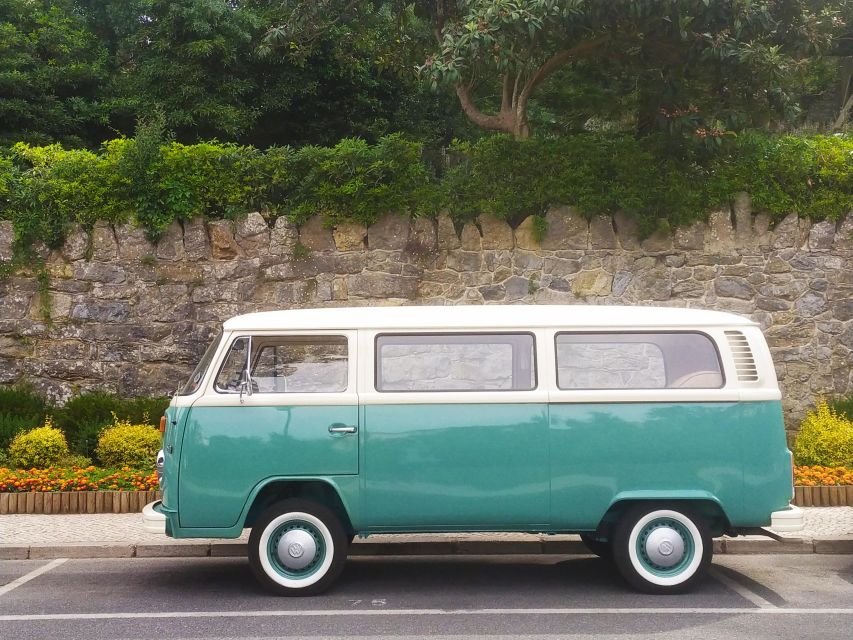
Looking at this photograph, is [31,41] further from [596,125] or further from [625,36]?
[625,36]

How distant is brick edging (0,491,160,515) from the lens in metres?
10.6

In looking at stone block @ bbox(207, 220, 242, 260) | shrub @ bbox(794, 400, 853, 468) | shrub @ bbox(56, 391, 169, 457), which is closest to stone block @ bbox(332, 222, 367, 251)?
stone block @ bbox(207, 220, 242, 260)

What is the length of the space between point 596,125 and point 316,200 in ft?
25.8

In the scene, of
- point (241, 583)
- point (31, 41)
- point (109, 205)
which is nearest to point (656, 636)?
point (241, 583)

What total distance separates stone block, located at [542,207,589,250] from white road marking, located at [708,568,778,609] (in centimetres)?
608

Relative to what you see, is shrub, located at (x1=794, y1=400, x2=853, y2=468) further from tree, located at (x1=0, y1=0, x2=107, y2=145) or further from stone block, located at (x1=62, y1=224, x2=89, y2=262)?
tree, located at (x1=0, y1=0, x2=107, y2=145)

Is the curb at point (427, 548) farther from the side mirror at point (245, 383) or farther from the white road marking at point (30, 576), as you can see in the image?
the side mirror at point (245, 383)

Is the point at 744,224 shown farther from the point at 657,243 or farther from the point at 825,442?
the point at 825,442

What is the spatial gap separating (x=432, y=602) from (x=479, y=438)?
1.23 meters

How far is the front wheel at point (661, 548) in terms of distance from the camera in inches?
288

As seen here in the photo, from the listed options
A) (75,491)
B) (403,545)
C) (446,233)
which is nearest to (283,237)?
(446,233)

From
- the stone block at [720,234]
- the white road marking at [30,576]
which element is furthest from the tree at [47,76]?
the stone block at [720,234]

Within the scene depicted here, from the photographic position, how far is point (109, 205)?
13.5m

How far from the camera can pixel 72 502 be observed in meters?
10.6
